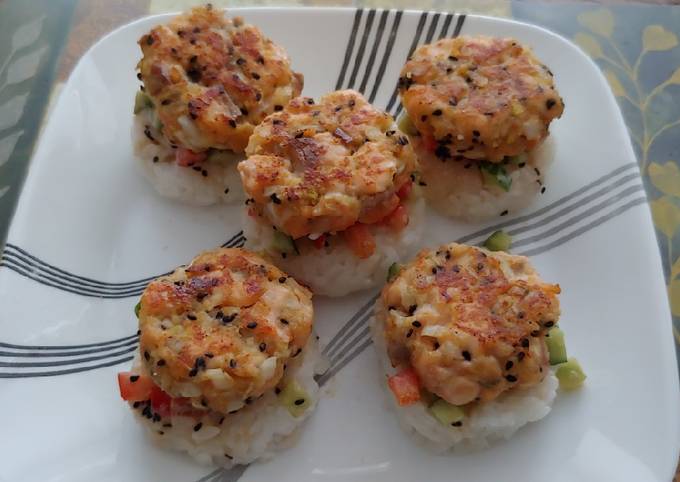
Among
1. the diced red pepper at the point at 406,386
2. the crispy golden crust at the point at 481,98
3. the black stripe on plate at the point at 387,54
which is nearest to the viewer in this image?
the diced red pepper at the point at 406,386

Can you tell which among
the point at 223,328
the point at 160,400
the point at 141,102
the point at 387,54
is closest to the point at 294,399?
the point at 223,328

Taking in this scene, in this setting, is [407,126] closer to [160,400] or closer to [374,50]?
[374,50]

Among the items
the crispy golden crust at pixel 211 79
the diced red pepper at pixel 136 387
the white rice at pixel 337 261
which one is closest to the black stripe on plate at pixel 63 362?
the diced red pepper at pixel 136 387

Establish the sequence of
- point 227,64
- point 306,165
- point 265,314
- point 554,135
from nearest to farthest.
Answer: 1. point 265,314
2. point 306,165
3. point 227,64
4. point 554,135

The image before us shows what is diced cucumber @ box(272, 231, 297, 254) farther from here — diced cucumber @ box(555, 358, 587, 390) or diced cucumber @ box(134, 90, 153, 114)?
diced cucumber @ box(555, 358, 587, 390)

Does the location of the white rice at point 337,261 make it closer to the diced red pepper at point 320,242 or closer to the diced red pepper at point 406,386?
the diced red pepper at point 320,242

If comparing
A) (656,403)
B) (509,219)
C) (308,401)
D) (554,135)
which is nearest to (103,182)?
(308,401)

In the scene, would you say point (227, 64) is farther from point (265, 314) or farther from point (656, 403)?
point (656, 403)
